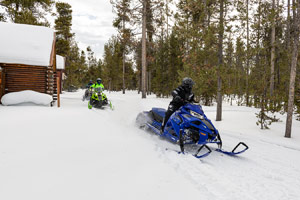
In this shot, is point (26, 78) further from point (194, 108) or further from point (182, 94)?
point (194, 108)

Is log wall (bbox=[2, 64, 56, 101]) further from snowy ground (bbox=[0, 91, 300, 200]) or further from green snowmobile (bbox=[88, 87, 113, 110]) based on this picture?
snowy ground (bbox=[0, 91, 300, 200])

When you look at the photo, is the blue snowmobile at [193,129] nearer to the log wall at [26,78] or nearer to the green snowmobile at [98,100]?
the green snowmobile at [98,100]

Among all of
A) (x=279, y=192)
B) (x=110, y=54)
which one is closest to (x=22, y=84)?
(x=279, y=192)

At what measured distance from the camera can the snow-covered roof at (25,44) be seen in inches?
447

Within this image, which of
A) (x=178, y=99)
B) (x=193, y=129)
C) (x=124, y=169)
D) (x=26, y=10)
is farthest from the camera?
(x=26, y=10)

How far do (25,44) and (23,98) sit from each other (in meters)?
4.33

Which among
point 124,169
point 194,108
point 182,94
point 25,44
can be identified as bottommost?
point 124,169

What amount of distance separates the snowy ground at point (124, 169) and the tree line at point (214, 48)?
12.9 feet

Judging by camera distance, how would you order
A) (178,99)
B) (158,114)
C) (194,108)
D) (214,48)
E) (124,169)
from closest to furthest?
(124,169)
(194,108)
(178,99)
(158,114)
(214,48)

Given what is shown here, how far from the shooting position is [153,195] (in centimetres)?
288

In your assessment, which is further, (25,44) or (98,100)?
(25,44)

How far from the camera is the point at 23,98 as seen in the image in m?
10.4

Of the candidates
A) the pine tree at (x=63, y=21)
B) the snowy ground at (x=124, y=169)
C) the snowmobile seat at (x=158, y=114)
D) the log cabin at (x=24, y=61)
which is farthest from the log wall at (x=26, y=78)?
the pine tree at (x=63, y=21)

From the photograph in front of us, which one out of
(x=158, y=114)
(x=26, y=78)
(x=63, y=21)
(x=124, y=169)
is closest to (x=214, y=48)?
(x=158, y=114)
